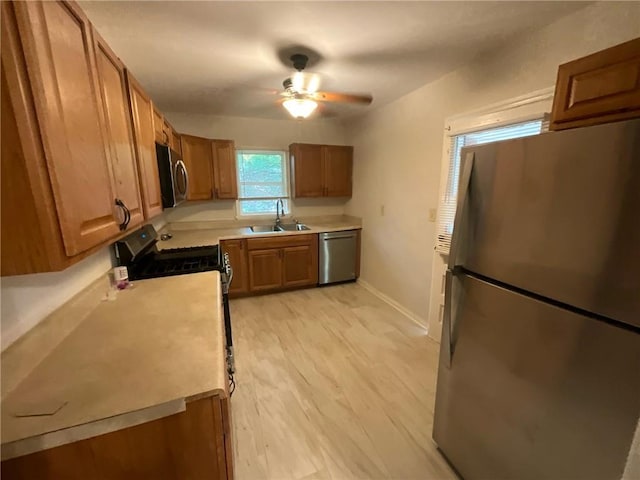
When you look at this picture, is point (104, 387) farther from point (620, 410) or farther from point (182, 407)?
point (620, 410)

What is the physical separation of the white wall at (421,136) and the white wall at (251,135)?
1.44 ft

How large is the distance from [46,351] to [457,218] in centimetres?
175

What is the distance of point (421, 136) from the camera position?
9.07ft

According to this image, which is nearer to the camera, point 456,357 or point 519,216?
point 519,216

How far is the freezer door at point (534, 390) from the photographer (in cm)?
86

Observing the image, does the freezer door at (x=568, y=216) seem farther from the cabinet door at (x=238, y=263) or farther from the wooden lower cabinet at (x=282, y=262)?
the cabinet door at (x=238, y=263)


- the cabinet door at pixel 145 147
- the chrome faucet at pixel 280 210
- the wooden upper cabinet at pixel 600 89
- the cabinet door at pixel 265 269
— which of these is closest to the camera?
the wooden upper cabinet at pixel 600 89

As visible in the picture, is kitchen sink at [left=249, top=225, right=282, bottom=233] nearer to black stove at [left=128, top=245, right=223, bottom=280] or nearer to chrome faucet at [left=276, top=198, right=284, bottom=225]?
chrome faucet at [left=276, top=198, right=284, bottom=225]

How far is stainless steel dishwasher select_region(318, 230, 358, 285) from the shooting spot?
3885mm

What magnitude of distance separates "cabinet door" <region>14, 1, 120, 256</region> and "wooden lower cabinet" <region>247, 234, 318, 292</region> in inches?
99.3

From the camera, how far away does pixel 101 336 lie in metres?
1.12

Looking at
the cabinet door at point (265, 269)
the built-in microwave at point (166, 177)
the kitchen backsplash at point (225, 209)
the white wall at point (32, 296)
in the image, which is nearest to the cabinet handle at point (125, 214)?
the white wall at point (32, 296)

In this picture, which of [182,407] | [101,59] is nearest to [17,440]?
[182,407]

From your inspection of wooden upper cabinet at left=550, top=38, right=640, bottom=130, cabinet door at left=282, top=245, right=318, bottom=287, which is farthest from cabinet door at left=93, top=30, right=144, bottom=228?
cabinet door at left=282, top=245, right=318, bottom=287
